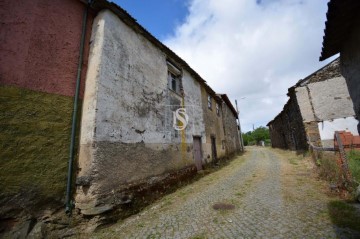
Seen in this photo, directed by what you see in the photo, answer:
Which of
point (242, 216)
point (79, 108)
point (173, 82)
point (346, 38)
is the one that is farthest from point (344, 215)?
point (173, 82)

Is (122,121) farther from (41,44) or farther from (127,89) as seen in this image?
(41,44)

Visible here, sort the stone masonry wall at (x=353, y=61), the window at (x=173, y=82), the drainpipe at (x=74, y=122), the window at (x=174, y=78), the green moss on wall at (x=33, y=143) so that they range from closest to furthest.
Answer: the stone masonry wall at (x=353, y=61), the green moss on wall at (x=33, y=143), the drainpipe at (x=74, y=122), the window at (x=174, y=78), the window at (x=173, y=82)

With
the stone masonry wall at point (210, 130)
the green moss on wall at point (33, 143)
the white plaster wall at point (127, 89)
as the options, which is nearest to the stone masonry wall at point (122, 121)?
the white plaster wall at point (127, 89)

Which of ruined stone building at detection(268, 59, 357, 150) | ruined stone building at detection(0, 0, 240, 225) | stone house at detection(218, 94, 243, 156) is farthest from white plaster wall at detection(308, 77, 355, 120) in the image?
ruined stone building at detection(0, 0, 240, 225)

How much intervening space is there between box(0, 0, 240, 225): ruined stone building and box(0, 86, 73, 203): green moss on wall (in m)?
0.02

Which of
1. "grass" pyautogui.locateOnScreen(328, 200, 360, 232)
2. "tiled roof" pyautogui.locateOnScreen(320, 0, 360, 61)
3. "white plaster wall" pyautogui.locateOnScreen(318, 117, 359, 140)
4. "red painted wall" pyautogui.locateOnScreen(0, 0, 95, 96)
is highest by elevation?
"red painted wall" pyautogui.locateOnScreen(0, 0, 95, 96)

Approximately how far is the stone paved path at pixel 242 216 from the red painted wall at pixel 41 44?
3.72 metres

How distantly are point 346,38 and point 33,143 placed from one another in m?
6.26

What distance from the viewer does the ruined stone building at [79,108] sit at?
12.4ft

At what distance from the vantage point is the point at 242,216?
4066mm

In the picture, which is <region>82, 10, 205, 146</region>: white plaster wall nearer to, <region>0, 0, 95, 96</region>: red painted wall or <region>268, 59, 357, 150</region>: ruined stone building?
<region>0, 0, 95, 96</region>: red painted wall

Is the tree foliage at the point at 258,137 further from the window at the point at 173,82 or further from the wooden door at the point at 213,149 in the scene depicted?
the window at the point at 173,82

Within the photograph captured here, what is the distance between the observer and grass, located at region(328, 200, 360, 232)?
3.14m

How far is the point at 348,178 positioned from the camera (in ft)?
15.1
